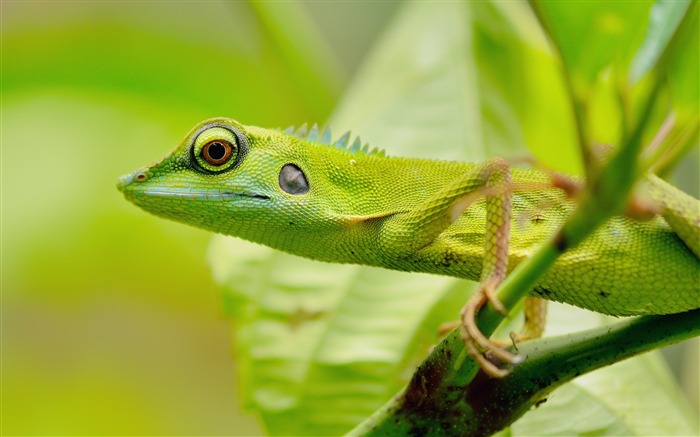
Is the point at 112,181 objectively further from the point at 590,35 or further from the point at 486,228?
the point at 590,35

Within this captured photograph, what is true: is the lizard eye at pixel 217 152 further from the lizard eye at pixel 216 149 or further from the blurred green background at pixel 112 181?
the blurred green background at pixel 112 181

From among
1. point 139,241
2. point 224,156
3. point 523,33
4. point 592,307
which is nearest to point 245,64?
point 139,241

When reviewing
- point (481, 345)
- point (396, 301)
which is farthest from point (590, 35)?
point (396, 301)

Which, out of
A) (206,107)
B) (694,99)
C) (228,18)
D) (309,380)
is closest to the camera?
(694,99)

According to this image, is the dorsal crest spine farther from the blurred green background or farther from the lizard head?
the blurred green background

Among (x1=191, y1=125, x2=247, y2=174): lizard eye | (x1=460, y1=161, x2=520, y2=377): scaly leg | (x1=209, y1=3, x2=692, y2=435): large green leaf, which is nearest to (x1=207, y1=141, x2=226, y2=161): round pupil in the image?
(x1=191, y1=125, x2=247, y2=174): lizard eye

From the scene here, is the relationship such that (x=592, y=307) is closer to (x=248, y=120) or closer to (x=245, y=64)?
(x=248, y=120)

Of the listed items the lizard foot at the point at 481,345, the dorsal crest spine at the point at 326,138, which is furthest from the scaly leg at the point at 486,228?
the dorsal crest spine at the point at 326,138
